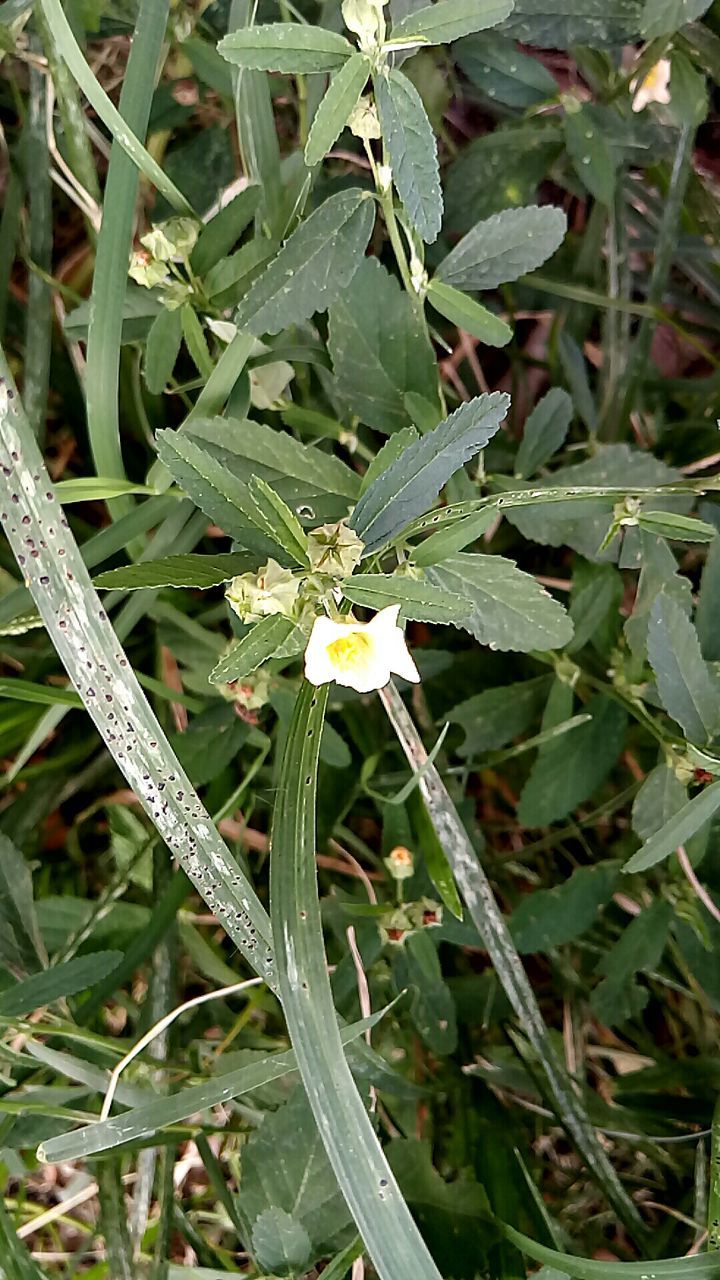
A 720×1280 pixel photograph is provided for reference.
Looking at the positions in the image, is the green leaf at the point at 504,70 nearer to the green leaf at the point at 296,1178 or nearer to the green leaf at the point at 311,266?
the green leaf at the point at 311,266

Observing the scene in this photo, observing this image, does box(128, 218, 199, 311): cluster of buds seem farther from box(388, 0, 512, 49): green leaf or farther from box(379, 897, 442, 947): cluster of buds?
box(379, 897, 442, 947): cluster of buds

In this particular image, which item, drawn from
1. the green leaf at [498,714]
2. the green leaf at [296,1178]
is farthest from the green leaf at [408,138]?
the green leaf at [296,1178]

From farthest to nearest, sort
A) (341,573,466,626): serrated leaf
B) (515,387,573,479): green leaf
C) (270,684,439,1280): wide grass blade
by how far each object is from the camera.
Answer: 1. (515,387,573,479): green leaf
2. (270,684,439,1280): wide grass blade
3. (341,573,466,626): serrated leaf

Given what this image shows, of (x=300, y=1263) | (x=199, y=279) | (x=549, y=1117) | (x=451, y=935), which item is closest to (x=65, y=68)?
(x=199, y=279)

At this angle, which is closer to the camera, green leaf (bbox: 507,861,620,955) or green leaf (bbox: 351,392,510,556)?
green leaf (bbox: 351,392,510,556)

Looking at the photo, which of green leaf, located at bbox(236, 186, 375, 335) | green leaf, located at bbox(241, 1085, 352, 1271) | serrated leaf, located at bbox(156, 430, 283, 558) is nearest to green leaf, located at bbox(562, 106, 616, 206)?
green leaf, located at bbox(236, 186, 375, 335)

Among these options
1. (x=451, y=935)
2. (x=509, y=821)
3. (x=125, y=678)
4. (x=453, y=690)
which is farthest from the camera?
(x=509, y=821)

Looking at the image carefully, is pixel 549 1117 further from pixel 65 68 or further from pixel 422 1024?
pixel 65 68
